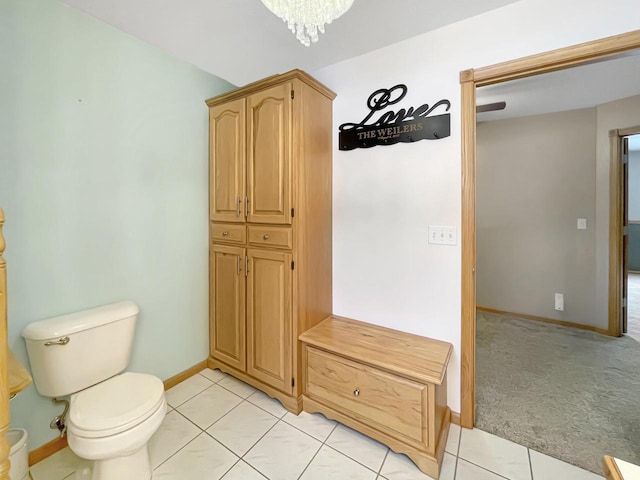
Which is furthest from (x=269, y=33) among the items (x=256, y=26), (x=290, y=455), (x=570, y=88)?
(x=570, y=88)

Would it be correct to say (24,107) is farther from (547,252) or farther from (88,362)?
(547,252)

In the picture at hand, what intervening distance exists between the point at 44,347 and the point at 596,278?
4649mm

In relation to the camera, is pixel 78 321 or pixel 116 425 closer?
pixel 116 425

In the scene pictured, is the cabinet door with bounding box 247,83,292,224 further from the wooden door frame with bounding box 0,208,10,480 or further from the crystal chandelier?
the wooden door frame with bounding box 0,208,10,480

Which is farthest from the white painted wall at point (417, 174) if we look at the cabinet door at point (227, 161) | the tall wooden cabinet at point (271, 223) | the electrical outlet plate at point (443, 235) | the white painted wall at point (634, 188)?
the white painted wall at point (634, 188)

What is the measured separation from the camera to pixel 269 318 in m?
1.88

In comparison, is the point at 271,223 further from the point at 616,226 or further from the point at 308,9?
the point at 616,226

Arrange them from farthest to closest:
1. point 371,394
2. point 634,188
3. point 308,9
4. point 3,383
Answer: point 634,188 → point 371,394 → point 308,9 → point 3,383

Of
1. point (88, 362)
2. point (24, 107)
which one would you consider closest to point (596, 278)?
point (88, 362)

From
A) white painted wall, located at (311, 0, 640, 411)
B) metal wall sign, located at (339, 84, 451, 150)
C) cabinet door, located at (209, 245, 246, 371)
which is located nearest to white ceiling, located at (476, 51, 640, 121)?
white painted wall, located at (311, 0, 640, 411)

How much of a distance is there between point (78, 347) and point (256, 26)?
2.09 meters

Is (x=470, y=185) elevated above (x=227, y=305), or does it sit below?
above

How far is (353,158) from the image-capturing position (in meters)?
2.00

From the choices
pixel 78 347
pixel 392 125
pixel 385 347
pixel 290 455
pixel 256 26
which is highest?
pixel 256 26
